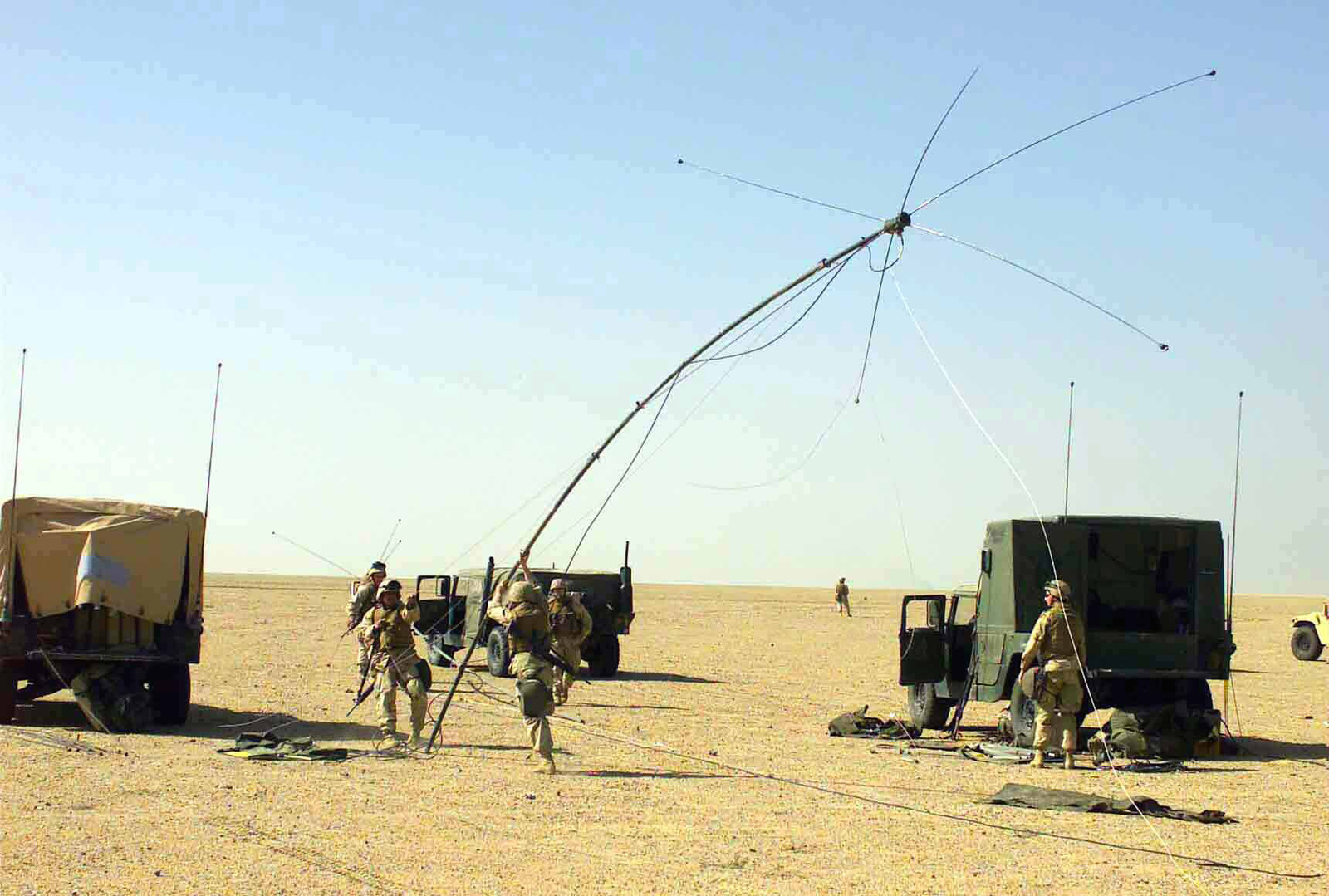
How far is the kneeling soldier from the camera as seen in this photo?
15.2 m

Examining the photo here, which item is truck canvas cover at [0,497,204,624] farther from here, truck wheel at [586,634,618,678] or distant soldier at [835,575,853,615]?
distant soldier at [835,575,853,615]

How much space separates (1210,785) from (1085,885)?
4.98 metres

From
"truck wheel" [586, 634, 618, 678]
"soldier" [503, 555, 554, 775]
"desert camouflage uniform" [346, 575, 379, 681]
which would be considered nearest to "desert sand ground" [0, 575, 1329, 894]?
"soldier" [503, 555, 554, 775]

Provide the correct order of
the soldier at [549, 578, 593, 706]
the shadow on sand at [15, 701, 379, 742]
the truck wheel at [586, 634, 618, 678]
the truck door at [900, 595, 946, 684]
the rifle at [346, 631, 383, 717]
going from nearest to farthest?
1. the rifle at [346, 631, 383, 717]
2. the shadow on sand at [15, 701, 379, 742]
3. the truck door at [900, 595, 946, 684]
4. the soldier at [549, 578, 593, 706]
5. the truck wheel at [586, 634, 618, 678]

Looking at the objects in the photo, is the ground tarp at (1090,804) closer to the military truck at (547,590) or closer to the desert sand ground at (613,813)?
the desert sand ground at (613,813)

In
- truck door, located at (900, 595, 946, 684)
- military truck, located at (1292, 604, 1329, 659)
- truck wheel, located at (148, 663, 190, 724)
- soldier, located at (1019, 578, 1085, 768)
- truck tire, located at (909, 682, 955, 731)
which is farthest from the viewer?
military truck, located at (1292, 604, 1329, 659)

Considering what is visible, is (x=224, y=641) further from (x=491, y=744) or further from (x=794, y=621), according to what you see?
(x=794, y=621)

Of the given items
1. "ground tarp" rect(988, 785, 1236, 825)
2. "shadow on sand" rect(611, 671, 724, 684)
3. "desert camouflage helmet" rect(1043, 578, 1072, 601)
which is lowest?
"shadow on sand" rect(611, 671, 724, 684)

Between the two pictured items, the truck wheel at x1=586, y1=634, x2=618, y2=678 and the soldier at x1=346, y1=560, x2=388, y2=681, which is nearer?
the soldier at x1=346, y1=560, x2=388, y2=681

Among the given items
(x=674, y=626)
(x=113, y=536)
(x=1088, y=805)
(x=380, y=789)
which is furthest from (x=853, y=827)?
(x=674, y=626)

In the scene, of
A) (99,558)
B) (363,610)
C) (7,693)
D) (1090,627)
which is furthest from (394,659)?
(1090,627)

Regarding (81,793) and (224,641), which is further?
(224,641)

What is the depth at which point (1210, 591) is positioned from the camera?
1638 cm

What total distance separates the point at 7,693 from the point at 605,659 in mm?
11373
